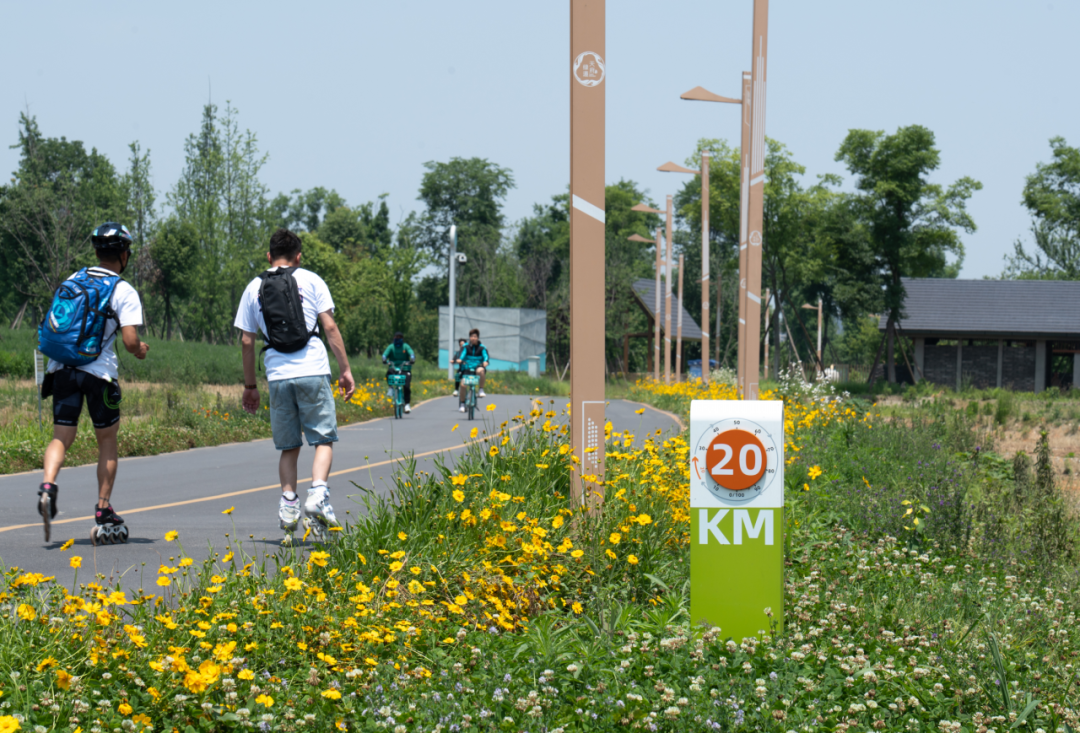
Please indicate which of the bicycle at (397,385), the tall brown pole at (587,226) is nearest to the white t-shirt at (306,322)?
the tall brown pole at (587,226)

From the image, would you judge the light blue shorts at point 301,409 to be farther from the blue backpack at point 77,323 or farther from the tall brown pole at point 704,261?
the tall brown pole at point 704,261

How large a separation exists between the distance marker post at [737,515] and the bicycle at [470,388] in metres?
14.7

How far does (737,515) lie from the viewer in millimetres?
3943

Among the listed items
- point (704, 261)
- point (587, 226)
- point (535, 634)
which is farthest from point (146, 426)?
point (704, 261)

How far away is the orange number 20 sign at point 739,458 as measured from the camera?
12.9 ft

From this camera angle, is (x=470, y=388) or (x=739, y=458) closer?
(x=739, y=458)

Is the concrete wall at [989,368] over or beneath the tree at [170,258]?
beneath

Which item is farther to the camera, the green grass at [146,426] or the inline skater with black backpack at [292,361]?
the green grass at [146,426]

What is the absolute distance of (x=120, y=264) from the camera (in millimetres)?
6488

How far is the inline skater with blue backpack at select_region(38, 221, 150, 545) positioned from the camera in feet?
20.0

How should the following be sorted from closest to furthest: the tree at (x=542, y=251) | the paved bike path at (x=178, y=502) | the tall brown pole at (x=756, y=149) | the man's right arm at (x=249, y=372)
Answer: the paved bike path at (x=178, y=502) → the man's right arm at (x=249, y=372) → the tall brown pole at (x=756, y=149) → the tree at (x=542, y=251)

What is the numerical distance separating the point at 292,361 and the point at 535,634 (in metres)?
3.00

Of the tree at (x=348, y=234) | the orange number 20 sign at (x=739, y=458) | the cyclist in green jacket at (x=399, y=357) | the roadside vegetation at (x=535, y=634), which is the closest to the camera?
the roadside vegetation at (x=535, y=634)

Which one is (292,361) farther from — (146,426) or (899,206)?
(899,206)
